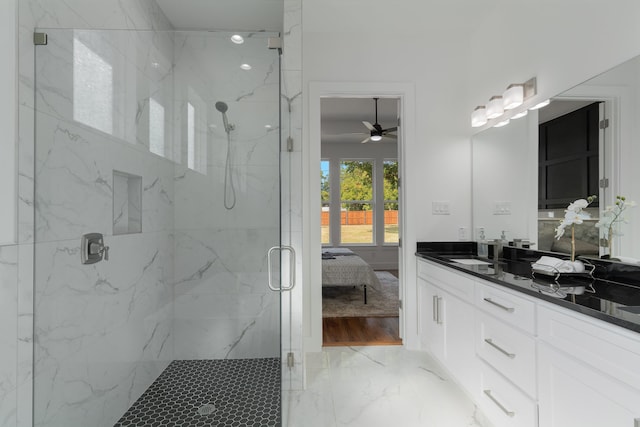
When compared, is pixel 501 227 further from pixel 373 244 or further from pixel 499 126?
pixel 373 244

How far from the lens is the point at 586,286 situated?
5.27ft

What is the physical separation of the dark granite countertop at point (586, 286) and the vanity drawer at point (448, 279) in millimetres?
56

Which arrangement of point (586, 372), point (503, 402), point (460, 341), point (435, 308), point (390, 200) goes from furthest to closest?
point (390, 200), point (435, 308), point (460, 341), point (503, 402), point (586, 372)

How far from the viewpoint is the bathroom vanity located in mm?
1101

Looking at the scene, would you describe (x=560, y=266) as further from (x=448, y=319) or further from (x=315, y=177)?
(x=315, y=177)

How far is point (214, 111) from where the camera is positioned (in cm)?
172

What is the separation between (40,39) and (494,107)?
9.28 feet

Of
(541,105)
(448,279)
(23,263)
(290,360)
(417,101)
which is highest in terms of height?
(417,101)

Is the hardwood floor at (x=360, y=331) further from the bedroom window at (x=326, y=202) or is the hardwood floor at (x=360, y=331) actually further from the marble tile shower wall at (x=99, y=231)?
the bedroom window at (x=326, y=202)

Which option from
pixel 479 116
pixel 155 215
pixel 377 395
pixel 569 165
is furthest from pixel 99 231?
pixel 479 116

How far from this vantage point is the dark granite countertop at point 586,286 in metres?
1.16

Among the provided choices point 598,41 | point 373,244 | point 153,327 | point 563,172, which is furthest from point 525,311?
point 373,244

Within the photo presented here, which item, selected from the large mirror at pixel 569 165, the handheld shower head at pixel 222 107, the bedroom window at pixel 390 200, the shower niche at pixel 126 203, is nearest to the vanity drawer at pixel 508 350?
the large mirror at pixel 569 165

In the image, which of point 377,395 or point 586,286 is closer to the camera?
point 586,286
